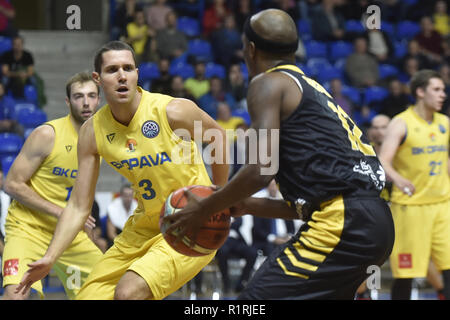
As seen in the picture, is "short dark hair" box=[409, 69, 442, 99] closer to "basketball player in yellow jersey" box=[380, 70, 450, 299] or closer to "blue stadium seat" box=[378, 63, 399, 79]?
"basketball player in yellow jersey" box=[380, 70, 450, 299]

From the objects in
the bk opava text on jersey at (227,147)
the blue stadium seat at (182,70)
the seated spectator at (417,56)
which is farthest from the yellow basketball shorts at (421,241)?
the seated spectator at (417,56)

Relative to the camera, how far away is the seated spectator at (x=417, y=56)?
527 inches

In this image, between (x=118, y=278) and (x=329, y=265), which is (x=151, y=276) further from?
(x=329, y=265)

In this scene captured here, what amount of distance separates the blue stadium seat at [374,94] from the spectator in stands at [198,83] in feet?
9.58

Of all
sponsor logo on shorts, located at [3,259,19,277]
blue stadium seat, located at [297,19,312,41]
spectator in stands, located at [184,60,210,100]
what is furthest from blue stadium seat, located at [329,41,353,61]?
sponsor logo on shorts, located at [3,259,19,277]

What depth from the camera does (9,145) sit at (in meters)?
9.82

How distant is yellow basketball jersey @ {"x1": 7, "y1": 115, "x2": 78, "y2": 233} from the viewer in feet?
18.2

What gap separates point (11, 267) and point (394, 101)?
27.1ft

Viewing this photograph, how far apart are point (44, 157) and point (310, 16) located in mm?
9711

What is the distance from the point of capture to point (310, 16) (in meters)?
14.3

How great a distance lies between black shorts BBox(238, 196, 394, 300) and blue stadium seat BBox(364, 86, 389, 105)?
971cm

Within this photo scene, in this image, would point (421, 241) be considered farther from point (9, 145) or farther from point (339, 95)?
point (9, 145)

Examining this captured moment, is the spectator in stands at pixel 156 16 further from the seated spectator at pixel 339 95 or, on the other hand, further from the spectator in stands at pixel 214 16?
the seated spectator at pixel 339 95
